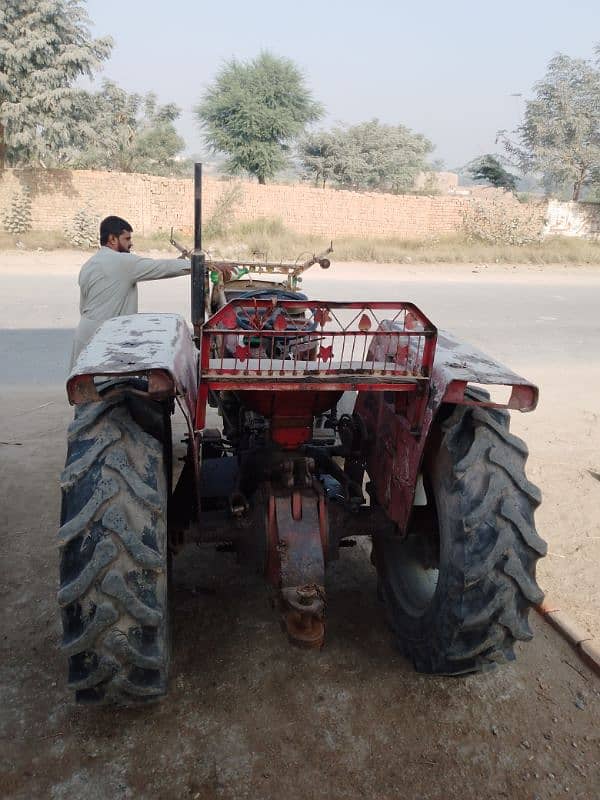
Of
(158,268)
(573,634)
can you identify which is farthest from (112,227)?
(573,634)

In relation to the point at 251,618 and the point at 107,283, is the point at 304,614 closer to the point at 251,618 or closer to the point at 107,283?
the point at 251,618

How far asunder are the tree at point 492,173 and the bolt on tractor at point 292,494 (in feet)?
95.6

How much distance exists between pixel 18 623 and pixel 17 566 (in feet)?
1.81

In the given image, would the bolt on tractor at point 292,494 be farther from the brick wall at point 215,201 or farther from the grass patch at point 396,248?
the brick wall at point 215,201

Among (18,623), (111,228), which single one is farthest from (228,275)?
(18,623)

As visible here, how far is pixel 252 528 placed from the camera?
291 centimetres

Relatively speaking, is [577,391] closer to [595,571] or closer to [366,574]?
[595,571]

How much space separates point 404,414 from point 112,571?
4.29ft

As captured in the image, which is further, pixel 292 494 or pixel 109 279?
pixel 109 279

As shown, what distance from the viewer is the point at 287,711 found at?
257cm

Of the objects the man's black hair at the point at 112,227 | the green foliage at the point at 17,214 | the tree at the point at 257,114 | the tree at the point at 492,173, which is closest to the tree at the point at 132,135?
the tree at the point at 257,114

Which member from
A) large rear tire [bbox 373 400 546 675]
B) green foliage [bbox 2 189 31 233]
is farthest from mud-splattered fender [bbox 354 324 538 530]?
green foliage [bbox 2 189 31 233]

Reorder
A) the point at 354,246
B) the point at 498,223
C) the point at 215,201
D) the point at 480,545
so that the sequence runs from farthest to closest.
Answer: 1. the point at 498,223
2. the point at 215,201
3. the point at 354,246
4. the point at 480,545

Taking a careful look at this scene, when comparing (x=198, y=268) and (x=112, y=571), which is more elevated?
(x=198, y=268)
